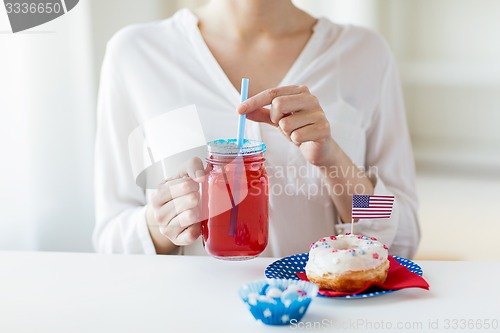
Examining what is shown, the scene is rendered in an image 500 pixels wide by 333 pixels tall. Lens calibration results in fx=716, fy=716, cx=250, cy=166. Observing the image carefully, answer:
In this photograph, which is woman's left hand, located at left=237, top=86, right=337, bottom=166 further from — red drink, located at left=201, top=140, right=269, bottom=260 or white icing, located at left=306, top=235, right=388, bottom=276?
white icing, located at left=306, top=235, right=388, bottom=276

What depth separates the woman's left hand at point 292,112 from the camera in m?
1.05

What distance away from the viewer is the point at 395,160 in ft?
4.71

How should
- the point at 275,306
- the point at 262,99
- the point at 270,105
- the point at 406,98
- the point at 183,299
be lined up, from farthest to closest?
1. the point at 406,98
2. the point at 270,105
3. the point at 262,99
4. the point at 183,299
5. the point at 275,306

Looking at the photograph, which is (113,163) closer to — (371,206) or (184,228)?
(184,228)

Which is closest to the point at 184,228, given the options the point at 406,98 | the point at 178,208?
the point at 178,208

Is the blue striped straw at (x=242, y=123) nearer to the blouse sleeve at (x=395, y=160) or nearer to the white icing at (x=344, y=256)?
the white icing at (x=344, y=256)

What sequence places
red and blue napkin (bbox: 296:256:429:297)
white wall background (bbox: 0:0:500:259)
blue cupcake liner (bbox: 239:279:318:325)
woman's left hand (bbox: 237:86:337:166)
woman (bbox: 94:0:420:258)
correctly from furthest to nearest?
1. white wall background (bbox: 0:0:500:259)
2. woman (bbox: 94:0:420:258)
3. woman's left hand (bbox: 237:86:337:166)
4. red and blue napkin (bbox: 296:256:429:297)
5. blue cupcake liner (bbox: 239:279:318:325)

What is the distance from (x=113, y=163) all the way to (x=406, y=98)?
7.46 feet

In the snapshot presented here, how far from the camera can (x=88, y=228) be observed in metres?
1.93

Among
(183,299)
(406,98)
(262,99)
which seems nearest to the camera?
(183,299)

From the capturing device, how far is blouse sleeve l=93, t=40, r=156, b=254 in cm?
140

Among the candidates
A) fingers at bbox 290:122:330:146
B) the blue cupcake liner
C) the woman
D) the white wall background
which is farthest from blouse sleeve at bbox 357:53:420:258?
the white wall background

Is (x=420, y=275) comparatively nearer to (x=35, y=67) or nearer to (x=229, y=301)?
(x=229, y=301)

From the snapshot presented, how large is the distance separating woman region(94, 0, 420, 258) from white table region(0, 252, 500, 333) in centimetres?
25
